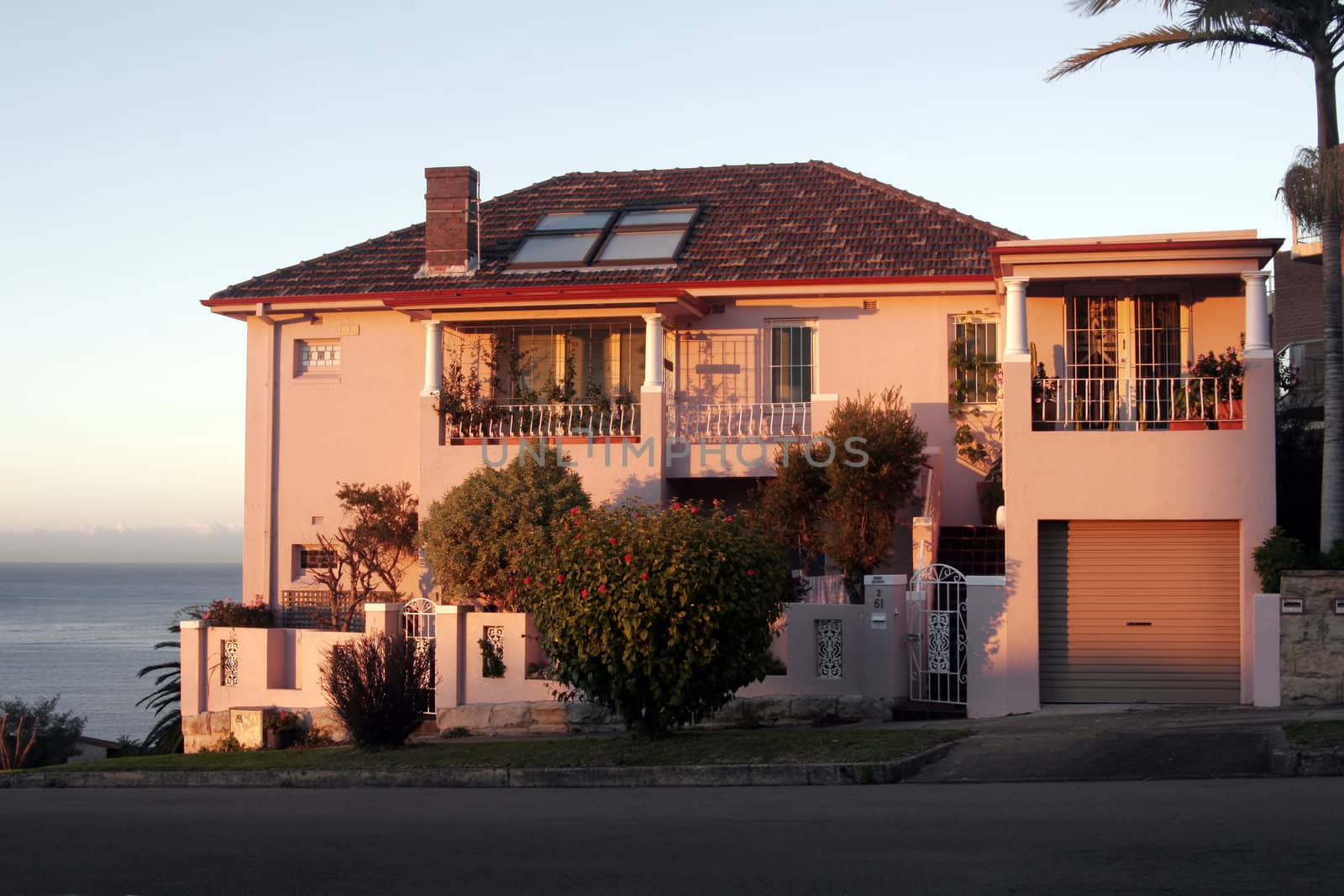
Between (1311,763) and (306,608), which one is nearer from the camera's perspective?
(1311,763)

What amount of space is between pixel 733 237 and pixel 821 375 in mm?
2991

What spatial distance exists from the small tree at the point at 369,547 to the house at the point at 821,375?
48cm

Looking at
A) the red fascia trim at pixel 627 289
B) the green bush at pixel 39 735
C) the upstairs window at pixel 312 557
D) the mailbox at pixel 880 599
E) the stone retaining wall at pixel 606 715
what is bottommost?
the green bush at pixel 39 735

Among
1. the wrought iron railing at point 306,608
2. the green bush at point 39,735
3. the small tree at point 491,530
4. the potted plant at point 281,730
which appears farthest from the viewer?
the wrought iron railing at point 306,608

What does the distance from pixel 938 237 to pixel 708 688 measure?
1070 centimetres

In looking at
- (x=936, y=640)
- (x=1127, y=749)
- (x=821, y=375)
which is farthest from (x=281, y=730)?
(x=1127, y=749)

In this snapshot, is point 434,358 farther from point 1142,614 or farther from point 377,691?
point 1142,614

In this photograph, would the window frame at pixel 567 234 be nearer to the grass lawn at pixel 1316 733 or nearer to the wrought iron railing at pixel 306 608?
A: the wrought iron railing at pixel 306 608

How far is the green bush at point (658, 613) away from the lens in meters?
14.0

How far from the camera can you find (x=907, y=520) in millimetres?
20891

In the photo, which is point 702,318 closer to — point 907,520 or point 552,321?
point 552,321

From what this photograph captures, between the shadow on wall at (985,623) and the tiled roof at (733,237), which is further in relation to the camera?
the tiled roof at (733,237)

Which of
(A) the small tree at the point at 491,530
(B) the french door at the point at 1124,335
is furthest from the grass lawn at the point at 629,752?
(B) the french door at the point at 1124,335

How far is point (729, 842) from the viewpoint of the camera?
9250mm
